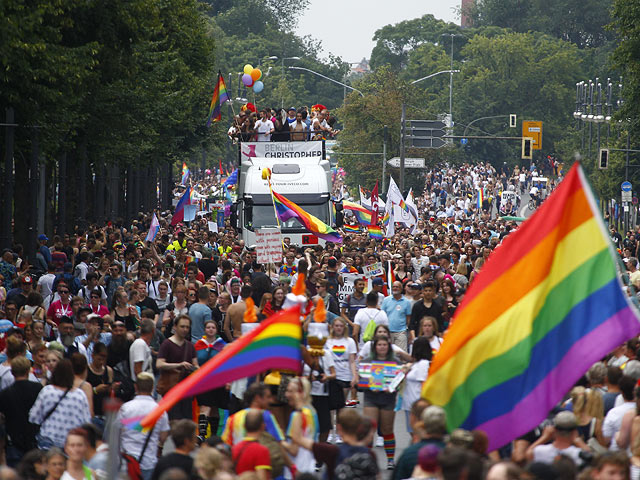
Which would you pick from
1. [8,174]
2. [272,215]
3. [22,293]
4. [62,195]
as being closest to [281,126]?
[272,215]

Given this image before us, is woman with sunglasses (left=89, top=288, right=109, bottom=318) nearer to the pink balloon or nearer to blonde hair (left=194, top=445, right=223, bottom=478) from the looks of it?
blonde hair (left=194, top=445, right=223, bottom=478)

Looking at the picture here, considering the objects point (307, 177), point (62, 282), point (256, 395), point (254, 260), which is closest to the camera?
point (256, 395)

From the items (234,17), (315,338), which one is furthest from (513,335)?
(234,17)

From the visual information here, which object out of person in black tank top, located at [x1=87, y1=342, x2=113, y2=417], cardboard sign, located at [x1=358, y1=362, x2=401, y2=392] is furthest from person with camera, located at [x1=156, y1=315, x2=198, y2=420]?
cardboard sign, located at [x1=358, y1=362, x2=401, y2=392]

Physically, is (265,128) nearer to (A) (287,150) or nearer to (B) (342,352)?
(A) (287,150)

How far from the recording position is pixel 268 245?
71.9 feet

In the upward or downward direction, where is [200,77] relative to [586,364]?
upward

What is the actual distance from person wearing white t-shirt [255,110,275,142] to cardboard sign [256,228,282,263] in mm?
13694

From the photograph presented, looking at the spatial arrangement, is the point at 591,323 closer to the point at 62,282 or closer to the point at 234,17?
the point at 62,282

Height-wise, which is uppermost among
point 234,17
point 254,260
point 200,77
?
point 234,17

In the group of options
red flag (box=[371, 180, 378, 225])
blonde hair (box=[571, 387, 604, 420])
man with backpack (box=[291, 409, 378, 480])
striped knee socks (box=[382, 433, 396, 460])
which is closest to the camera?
man with backpack (box=[291, 409, 378, 480])

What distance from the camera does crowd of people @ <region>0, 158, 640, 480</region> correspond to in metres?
9.10

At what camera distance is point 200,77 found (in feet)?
188

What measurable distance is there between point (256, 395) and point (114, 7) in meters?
19.9
